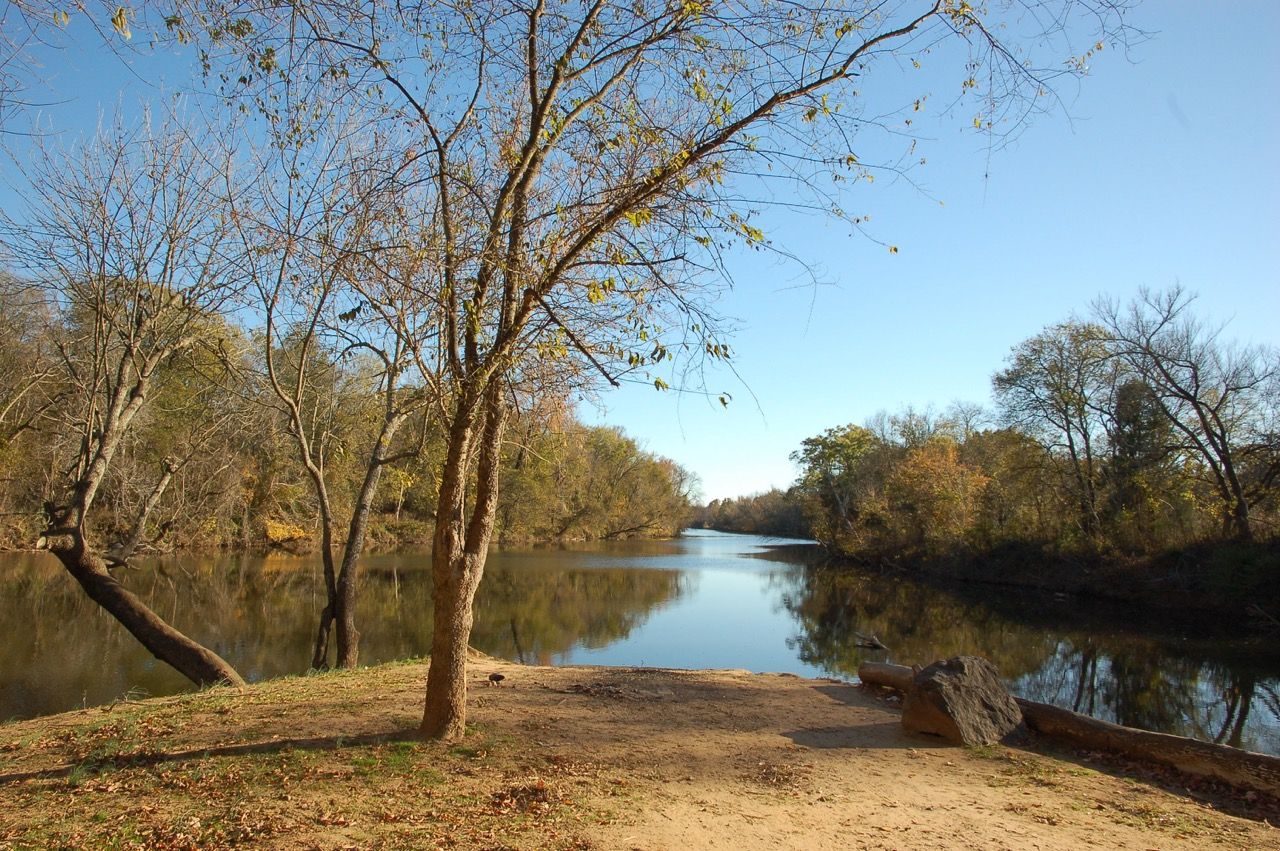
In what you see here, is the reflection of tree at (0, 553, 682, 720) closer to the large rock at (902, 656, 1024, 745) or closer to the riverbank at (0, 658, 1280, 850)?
the riverbank at (0, 658, 1280, 850)

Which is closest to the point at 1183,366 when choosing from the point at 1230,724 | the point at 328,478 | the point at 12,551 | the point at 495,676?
the point at 1230,724

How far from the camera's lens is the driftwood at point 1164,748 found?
591cm

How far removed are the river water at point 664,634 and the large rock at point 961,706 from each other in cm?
528

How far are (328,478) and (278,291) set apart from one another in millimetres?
18814

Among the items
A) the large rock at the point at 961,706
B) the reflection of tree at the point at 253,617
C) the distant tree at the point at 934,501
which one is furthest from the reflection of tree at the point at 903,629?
the large rock at the point at 961,706

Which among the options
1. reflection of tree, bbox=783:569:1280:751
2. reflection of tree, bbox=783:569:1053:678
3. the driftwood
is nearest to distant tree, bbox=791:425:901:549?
reflection of tree, bbox=783:569:1053:678

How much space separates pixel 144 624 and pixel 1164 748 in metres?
10.4

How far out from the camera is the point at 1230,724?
11461mm

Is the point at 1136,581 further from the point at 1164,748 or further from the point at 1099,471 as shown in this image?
the point at 1164,748

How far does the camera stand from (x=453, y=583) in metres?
5.76

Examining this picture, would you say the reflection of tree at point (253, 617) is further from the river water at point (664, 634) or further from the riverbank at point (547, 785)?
the riverbank at point (547, 785)

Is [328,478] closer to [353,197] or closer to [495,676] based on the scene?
[495,676]

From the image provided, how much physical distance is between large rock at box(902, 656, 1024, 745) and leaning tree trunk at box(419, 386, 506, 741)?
4193mm

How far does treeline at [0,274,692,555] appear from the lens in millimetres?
10023
